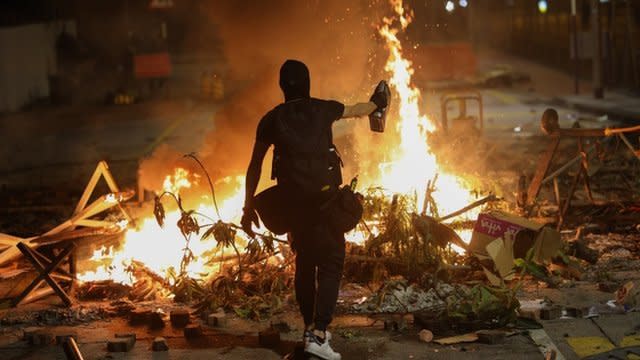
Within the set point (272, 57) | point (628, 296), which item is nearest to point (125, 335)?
point (628, 296)

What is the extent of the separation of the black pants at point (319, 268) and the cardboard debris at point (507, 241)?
5.30 feet

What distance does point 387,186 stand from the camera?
9758 millimetres

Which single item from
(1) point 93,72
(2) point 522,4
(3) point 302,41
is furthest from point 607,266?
(2) point 522,4

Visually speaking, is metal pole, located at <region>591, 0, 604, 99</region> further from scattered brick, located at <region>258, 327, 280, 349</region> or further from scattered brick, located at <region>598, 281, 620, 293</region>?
scattered brick, located at <region>258, 327, 280, 349</region>

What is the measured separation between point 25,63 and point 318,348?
22.5 metres

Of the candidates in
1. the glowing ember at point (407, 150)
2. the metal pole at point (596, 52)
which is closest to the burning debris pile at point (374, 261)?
the glowing ember at point (407, 150)

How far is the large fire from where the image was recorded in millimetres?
8211

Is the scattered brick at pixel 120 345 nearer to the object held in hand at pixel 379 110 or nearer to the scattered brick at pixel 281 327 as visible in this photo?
the scattered brick at pixel 281 327

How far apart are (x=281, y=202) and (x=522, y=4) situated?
35.7 m

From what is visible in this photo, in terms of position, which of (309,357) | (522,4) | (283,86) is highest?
(522,4)

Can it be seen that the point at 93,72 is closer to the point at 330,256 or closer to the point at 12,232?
the point at 12,232

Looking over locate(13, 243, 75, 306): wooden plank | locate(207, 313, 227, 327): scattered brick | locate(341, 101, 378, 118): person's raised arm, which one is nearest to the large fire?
locate(13, 243, 75, 306): wooden plank

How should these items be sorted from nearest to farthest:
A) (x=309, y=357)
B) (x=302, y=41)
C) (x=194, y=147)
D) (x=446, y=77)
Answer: (x=309, y=357), (x=302, y=41), (x=194, y=147), (x=446, y=77)

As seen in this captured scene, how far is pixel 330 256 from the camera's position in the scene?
597 cm
